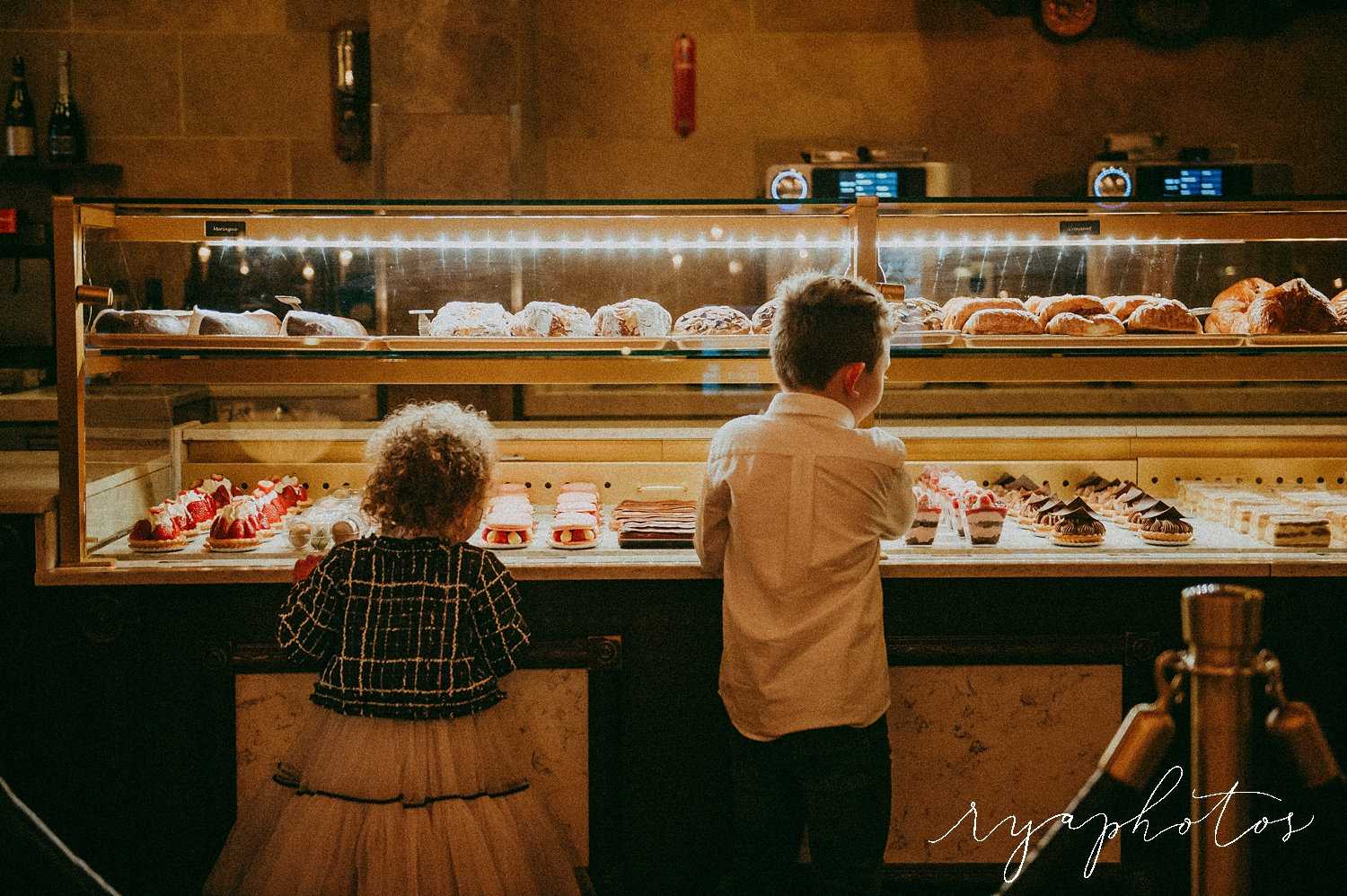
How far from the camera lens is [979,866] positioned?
2.88 m

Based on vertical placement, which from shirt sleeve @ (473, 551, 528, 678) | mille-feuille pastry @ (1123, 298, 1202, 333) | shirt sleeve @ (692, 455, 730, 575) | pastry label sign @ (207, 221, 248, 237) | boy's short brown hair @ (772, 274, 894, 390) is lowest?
shirt sleeve @ (473, 551, 528, 678)

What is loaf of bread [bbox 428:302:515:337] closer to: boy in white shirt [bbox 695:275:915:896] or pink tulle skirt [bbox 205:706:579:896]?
boy in white shirt [bbox 695:275:915:896]

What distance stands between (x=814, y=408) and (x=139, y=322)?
209 centimetres

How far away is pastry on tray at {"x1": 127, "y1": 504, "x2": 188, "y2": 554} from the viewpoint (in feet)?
9.66

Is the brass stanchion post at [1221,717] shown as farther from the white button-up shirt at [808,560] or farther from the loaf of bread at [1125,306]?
the loaf of bread at [1125,306]

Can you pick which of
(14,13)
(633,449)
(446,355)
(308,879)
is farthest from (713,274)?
(14,13)

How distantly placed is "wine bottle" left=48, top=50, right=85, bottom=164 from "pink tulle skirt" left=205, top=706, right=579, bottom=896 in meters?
4.39

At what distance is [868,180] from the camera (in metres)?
4.71

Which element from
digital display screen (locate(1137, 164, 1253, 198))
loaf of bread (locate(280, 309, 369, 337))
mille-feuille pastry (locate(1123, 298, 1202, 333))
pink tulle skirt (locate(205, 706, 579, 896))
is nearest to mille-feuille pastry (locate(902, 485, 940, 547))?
mille-feuille pastry (locate(1123, 298, 1202, 333))

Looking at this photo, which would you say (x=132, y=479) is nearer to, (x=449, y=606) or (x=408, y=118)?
(x=449, y=606)

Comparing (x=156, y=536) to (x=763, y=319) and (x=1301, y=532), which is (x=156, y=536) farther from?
(x=1301, y=532)

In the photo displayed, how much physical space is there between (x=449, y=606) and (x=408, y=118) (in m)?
3.12

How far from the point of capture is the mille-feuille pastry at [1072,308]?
3197 mm

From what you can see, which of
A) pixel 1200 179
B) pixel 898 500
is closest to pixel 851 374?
pixel 898 500
